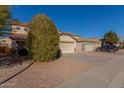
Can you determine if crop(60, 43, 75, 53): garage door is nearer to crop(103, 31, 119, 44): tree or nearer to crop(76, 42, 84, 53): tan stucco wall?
crop(76, 42, 84, 53): tan stucco wall

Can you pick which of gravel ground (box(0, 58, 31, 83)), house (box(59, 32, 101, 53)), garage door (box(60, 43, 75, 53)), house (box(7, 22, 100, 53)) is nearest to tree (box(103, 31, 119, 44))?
house (box(7, 22, 100, 53))

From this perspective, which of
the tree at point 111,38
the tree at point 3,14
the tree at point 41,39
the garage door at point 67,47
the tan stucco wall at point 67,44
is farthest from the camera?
the tree at point 111,38

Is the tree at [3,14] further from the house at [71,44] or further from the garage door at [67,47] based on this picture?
the garage door at [67,47]

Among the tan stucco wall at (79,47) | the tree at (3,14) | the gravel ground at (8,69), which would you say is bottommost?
the gravel ground at (8,69)

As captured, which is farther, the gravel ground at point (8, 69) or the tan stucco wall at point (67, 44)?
the tan stucco wall at point (67, 44)

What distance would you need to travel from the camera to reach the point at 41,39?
13719 millimetres

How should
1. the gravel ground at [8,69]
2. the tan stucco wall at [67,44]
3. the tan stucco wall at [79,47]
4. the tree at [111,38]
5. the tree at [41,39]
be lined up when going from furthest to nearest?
the tree at [111,38] → the tan stucco wall at [79,47] → the tan stucco wall at [67,44] → the tree at [41,39] → the gravel ground at [8,69]

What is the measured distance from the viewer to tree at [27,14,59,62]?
45.2 ft

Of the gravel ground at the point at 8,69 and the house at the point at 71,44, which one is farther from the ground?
the house at the point at 71,44

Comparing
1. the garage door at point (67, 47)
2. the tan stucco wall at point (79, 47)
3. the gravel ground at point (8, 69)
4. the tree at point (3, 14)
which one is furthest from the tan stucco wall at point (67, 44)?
the tree at point (3, 14)

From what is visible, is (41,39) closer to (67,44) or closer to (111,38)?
(67,44)

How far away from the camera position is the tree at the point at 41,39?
542 inches

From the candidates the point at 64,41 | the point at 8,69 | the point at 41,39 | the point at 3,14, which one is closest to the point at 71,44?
the point at 64,41
